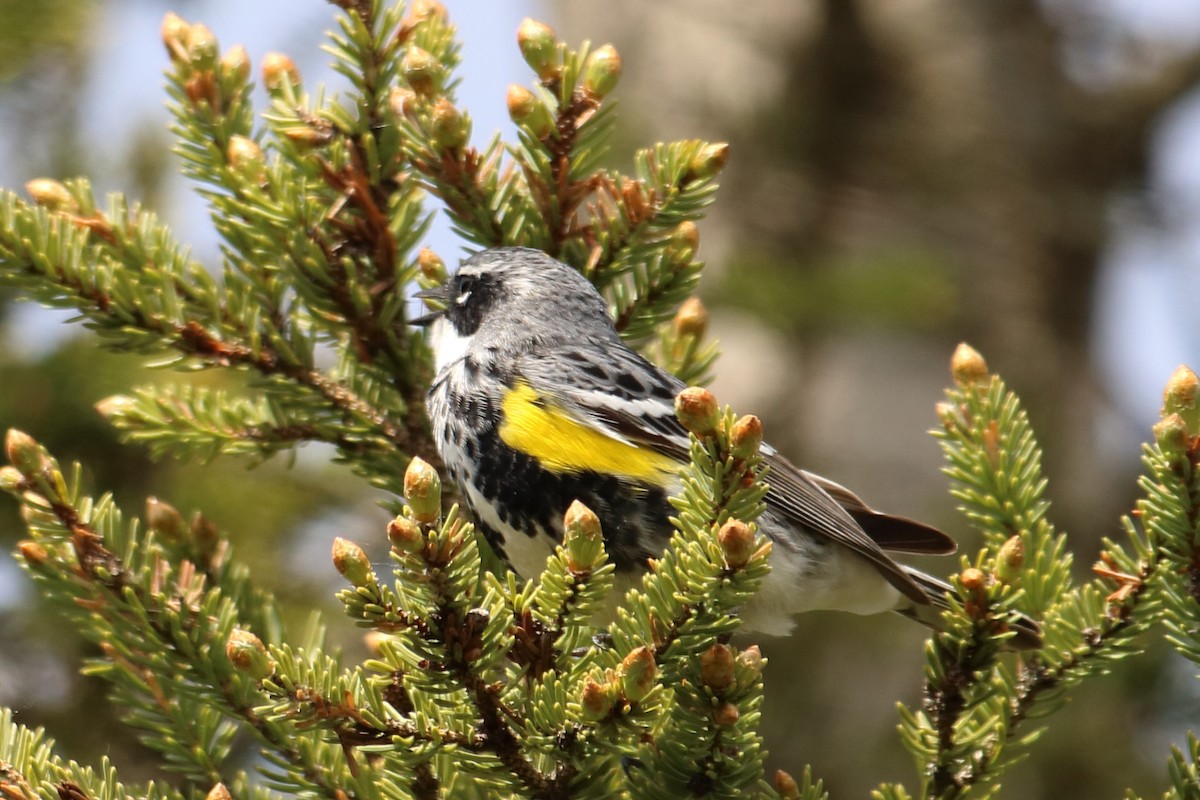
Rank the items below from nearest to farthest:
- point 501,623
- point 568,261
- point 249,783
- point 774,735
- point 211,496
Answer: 1. point 501,623
2. point 249,783
3. point 568,261
4. point 211,496
5. point 774,735

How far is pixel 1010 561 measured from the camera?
6.19 ft

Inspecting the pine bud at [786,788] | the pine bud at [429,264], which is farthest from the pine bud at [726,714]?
the pine bud at [429,264]

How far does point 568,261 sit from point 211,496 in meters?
1.42

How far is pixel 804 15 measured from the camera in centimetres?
548

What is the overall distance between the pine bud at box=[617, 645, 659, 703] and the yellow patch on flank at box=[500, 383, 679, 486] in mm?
862

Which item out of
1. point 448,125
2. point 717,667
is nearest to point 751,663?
point 717,667

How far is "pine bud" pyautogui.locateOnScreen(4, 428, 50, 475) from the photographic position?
1.82 m

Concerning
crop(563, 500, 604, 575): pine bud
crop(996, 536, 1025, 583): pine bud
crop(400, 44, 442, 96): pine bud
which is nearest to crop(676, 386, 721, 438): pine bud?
crop(563, 500, 604, 575): pine bud

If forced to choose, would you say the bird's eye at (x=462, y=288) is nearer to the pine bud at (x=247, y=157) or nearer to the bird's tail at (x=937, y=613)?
the pine bud at (x=247, y=157)

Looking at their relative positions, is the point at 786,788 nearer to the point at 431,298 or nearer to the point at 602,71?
the point at 602,71

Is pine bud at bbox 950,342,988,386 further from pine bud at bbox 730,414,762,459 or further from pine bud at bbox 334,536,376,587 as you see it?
pine bud at bbox 334,536,376,587

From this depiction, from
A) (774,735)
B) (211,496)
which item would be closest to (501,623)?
(211,496)

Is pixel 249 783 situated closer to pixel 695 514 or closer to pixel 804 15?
pixel 695 514

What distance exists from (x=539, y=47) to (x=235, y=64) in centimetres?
64
